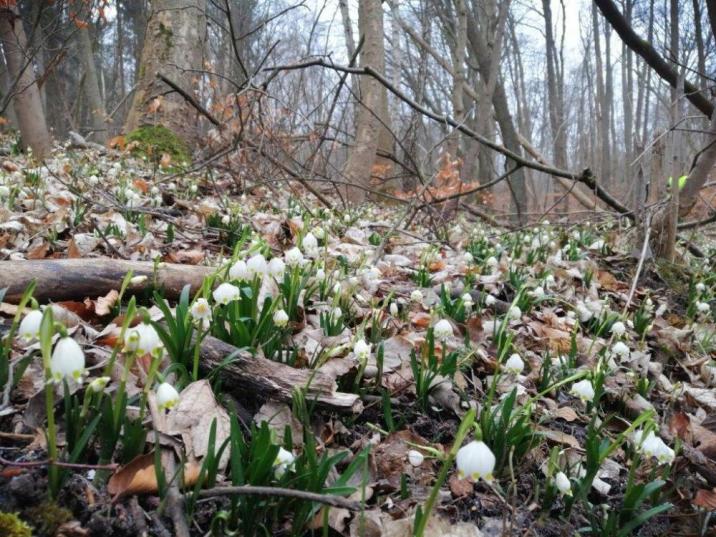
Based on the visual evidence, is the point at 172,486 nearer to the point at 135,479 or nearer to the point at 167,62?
the point at 135,479

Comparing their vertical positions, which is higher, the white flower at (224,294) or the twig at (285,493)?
the white flower at (224,294)

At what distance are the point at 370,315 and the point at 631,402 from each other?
114 centimetres

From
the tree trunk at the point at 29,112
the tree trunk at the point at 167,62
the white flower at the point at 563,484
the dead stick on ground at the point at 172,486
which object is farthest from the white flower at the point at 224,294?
the tree trunk at the point at 29,112

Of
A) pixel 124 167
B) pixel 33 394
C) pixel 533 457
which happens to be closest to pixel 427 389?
pixel 533 457

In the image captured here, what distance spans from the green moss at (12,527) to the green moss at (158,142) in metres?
6.00

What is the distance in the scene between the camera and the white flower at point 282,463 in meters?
1.14

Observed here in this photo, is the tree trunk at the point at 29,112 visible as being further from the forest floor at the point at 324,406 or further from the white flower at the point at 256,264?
the white flower at the point at 256,264

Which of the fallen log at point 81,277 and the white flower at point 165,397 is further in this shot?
the fallen log at point 81,277

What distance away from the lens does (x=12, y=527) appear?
89 centimetres

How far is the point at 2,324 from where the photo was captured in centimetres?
155

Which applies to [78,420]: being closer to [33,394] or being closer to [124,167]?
[33,394]

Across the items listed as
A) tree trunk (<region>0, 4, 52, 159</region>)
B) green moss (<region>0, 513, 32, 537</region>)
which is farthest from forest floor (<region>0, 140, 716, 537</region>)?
tree trunk (<region>0, 4, 52, 159</region>)

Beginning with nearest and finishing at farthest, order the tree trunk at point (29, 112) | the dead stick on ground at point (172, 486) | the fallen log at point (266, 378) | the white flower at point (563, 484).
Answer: the dead stick on ground at point (172, 486), the white flower at point (563, 484), the fallen log at point (266, 378), the tree trunk at point (29, 112)

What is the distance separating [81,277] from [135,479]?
1.10 m
